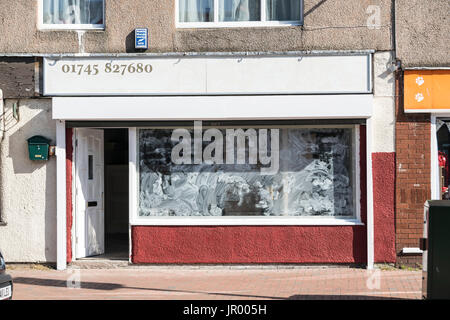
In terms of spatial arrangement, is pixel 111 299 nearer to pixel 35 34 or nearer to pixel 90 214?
pixel 90 214

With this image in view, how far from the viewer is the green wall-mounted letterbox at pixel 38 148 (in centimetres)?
1225

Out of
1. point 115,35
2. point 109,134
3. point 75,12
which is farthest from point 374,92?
point 109,134

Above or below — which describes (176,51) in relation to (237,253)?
above

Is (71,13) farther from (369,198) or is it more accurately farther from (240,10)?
(369,198)

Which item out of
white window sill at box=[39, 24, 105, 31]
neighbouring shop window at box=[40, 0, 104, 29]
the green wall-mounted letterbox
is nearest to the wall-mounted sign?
white window sill at box=[39, 24, 105, 31]

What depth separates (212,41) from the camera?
1221 centimetres

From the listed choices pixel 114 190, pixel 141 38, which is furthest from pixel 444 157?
pixel 114 190

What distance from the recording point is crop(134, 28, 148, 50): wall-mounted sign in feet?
39.7

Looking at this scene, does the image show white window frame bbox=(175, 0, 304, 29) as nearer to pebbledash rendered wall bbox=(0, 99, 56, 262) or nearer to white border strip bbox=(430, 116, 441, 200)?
pebbledash rendered wall bbox=(0, 99, 56, 262)

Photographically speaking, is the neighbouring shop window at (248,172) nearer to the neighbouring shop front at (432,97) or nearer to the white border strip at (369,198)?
the white border strip at (369,198)

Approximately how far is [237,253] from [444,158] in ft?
13.0

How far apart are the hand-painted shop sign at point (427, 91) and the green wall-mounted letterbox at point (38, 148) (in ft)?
20.5

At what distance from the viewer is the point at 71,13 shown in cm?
1265

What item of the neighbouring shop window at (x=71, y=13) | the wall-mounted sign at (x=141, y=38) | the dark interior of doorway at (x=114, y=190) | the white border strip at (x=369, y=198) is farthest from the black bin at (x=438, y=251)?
the dark interior of doorway at (x=114, y=190)
